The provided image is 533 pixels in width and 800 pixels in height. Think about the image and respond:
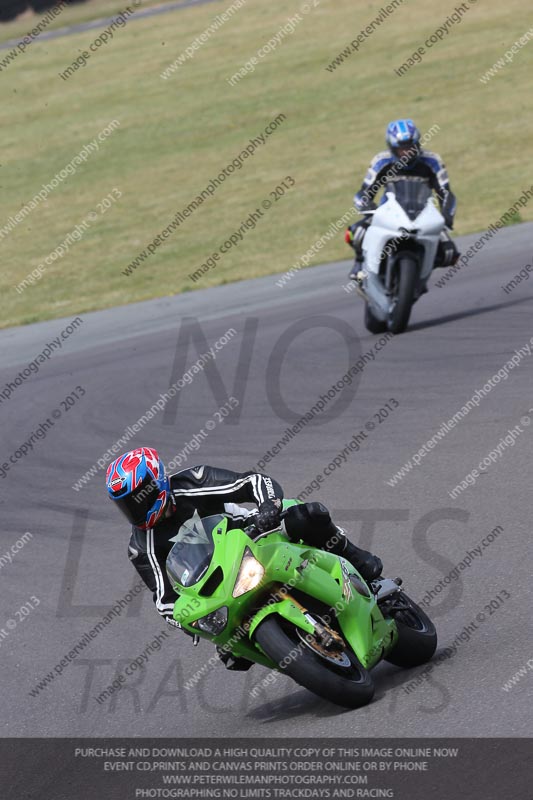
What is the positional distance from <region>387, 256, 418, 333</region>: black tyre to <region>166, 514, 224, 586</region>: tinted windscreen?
6290 millimetres

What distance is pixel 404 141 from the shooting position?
38.9 ft

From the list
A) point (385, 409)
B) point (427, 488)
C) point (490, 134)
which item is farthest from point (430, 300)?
point (490, 134)

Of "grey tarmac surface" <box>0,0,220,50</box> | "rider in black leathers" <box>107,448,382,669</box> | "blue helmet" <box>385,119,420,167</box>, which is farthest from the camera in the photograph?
"grey tarmac surface" <box>0,0,220,50</box>

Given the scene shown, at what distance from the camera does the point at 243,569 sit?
5.38 metres

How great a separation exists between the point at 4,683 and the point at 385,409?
165 inches

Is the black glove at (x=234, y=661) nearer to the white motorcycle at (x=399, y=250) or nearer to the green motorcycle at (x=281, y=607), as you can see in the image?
the green motorcycle at (x=281, y=607)

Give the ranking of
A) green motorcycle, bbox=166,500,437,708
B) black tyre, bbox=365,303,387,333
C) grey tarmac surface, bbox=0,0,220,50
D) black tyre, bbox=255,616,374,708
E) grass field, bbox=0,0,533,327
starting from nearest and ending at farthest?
1. black tyre, bbox=255,616,374,708
2. green motorcycle, bbox=166,500,437,708
3. black tyre, bbox=365,303,387,333
4. grass field, bbox=0,0,533,327
5. grey tarmac surface, bbox=0,0,220,50

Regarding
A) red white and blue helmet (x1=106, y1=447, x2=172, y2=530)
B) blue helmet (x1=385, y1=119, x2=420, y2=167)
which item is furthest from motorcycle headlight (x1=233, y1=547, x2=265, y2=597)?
blue helmet (x1=385, y1=119, x2=420, y2=167)

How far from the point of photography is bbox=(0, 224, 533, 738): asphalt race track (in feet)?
19.5

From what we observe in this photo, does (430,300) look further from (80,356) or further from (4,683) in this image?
(4,683)

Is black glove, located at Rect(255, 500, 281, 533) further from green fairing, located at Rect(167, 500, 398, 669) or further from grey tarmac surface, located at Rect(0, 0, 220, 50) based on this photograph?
grey tarmac surface, located at Rect(0, 0, 220, 50)

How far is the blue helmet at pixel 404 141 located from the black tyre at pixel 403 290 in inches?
42.4

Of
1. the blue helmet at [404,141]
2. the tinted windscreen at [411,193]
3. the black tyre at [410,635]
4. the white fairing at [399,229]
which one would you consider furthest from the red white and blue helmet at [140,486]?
the blue helmet at [404,141]

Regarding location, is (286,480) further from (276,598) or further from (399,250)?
(276,598)
